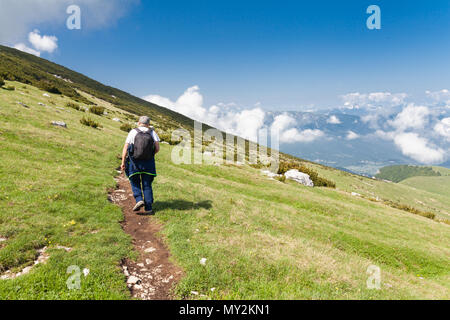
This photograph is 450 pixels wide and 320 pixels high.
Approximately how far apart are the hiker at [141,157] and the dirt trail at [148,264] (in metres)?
1.11

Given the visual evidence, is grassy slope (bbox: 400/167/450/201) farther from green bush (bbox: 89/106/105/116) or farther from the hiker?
the hiker

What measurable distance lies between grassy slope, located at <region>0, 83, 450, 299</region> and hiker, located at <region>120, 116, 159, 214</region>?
1484 millimetres

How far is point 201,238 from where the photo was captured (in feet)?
30.6

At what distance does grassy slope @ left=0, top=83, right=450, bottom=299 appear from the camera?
6.54 meters

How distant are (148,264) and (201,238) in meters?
2.45

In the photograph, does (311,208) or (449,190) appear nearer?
(311,208)

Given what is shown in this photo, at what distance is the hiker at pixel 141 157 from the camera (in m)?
10.2

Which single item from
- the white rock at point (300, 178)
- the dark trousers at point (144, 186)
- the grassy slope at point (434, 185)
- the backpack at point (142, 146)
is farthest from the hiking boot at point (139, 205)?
the grassy slope at point (434, 185)

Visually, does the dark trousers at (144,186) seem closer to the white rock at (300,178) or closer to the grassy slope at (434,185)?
the white rock at (300,178)

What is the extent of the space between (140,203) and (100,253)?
3889 mm

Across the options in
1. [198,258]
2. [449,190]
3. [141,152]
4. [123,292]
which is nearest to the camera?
[123,292]
